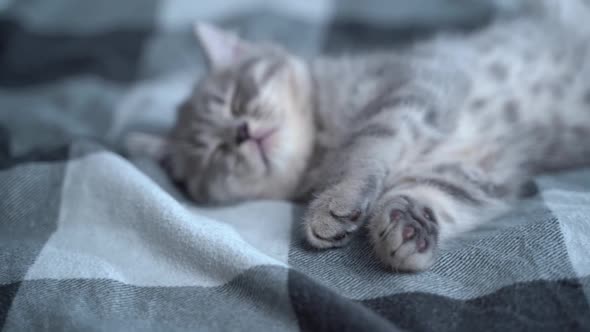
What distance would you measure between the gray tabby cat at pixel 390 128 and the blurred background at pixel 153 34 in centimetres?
45

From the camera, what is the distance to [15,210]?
3.14 ft

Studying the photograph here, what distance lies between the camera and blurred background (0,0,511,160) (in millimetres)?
1784

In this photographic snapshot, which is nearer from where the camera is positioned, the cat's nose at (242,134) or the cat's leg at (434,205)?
the cat's leg at (434,205)

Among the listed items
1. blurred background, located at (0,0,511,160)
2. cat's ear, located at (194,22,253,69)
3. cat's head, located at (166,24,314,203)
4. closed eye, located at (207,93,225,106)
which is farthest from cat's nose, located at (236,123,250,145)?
blurred background, located at (0,0,511,160)

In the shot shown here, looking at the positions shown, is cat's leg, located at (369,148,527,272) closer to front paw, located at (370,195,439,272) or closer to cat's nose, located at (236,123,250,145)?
front paw, located at (370,195,439,272)

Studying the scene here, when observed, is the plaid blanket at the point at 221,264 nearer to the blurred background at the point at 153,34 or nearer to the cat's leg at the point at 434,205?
the cat's leg at the point at 434,205

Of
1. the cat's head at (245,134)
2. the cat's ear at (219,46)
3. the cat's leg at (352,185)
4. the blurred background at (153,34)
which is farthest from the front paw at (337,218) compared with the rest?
the blurred background at (153,34)

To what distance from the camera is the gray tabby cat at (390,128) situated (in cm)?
91

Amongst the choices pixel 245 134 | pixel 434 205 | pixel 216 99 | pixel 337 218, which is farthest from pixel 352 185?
pixel 216 99

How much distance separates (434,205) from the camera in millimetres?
922

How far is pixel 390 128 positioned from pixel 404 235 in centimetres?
30

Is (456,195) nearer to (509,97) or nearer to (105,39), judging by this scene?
(509,97)

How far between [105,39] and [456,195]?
1507mm

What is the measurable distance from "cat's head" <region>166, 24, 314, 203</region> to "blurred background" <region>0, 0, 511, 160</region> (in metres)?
0.43
